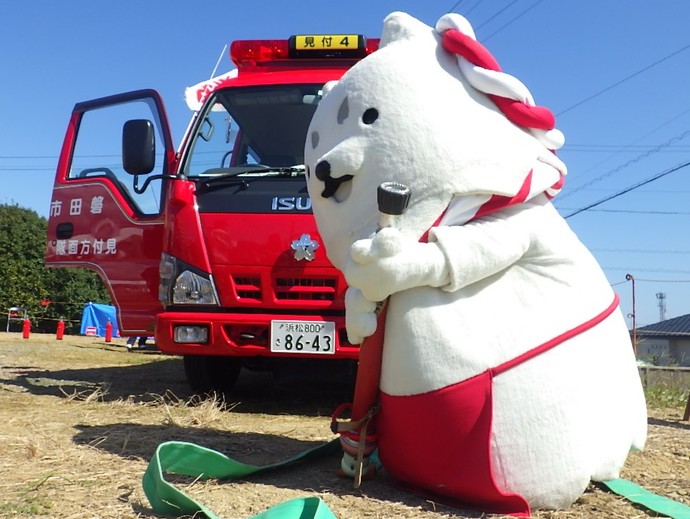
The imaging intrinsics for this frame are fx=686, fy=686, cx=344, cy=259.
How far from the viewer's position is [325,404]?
5055 millimetres

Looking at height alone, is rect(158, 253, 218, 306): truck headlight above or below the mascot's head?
below

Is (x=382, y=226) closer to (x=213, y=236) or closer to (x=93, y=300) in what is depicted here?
(x=213, y=236)

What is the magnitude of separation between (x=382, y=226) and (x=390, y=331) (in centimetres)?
37

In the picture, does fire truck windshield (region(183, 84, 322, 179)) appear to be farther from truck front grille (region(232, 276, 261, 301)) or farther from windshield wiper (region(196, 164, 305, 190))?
truck front grille (region(232, 276, 261, 301))

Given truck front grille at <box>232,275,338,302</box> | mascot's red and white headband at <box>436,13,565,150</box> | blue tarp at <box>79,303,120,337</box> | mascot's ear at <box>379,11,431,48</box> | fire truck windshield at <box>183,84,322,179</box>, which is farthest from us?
blue tarp at <box>79,303,120,337</box>

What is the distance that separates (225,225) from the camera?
421 centimetres

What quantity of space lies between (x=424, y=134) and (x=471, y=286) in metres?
0.54

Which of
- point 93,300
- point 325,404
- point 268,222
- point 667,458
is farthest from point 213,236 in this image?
point 93,300

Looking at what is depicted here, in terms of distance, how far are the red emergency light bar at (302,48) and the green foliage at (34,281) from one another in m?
20.9

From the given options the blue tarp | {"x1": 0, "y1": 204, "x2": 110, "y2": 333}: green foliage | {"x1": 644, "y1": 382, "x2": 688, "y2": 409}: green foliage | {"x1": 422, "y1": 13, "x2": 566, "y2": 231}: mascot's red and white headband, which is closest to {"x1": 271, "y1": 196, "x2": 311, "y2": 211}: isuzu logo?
{"x1": 422, "y1": 13, "x2": 566, "y2": 231}: mascot's red and white headband

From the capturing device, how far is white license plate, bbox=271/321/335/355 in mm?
4020

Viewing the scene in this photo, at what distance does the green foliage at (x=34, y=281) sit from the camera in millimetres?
23969

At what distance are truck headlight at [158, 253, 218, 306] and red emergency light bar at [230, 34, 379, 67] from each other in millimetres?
1735

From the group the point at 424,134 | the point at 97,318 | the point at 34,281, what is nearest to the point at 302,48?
the point at 424,134
